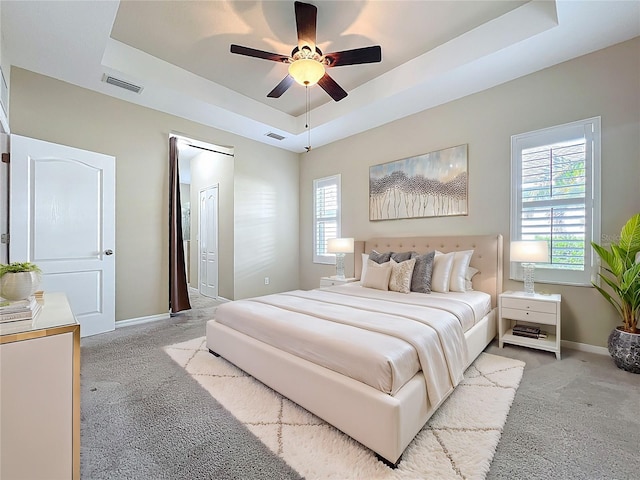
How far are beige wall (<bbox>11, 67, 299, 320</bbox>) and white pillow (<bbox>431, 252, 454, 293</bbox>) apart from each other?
10.3ft

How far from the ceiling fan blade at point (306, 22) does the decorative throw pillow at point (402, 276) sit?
237 cm

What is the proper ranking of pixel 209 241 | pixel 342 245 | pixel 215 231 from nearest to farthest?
pixel 342 245 → pixel 215 231 → pixel 209 241

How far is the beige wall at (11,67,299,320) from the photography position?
10.9 feet

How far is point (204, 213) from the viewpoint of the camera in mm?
6270

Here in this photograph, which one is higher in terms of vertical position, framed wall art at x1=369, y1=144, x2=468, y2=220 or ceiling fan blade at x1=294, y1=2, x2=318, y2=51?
ceiling fan blade at x1=294, y1=2, x2=318, y2=51

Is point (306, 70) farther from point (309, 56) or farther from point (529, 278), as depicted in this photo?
point (529, 278)

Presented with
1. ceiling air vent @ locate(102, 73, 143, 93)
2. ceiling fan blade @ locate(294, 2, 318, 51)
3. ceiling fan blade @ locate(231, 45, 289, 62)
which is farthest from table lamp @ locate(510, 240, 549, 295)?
ceiling air vent @ locate(102, 73, 143, 93)

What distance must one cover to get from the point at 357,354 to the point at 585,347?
2760 mm

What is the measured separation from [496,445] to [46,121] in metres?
5.00

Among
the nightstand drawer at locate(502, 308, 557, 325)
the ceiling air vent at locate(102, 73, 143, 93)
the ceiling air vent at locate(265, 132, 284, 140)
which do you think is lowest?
the nightstand drawer at locate(502, 308, 557, 325)

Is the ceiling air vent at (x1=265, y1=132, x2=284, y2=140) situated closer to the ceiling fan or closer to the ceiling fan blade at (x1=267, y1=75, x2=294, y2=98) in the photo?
the ceiling fan blade at (x1=267, y1=75, x2=294, y2=98)

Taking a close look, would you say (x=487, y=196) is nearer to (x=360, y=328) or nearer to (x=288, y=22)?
(x=360, y=328)

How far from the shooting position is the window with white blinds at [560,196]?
9.37ft

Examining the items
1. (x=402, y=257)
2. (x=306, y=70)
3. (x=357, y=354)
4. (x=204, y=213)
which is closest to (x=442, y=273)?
(x=402, y=257)
